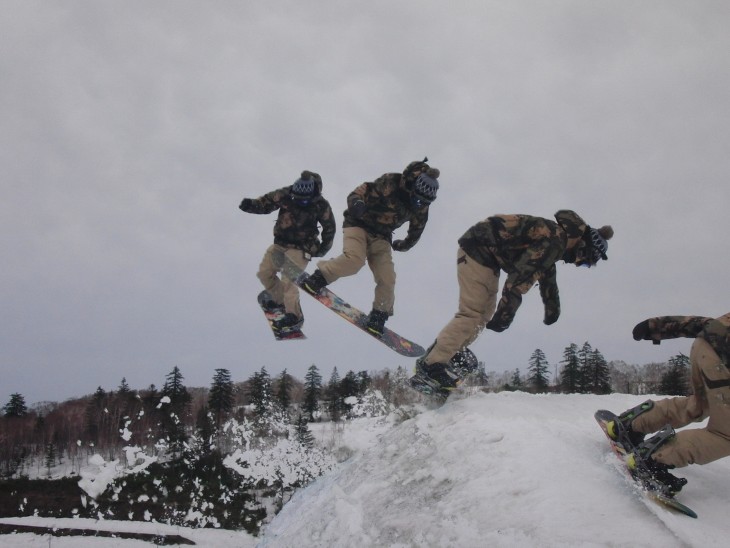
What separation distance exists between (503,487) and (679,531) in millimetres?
1057

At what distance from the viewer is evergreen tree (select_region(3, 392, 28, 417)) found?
207ft

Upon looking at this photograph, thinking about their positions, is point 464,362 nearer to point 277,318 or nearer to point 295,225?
point 295,225

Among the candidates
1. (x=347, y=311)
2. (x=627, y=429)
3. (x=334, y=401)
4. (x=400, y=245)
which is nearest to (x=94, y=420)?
(x=334, y=401)

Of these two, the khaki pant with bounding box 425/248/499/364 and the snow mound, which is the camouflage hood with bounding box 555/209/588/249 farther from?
the snow mound

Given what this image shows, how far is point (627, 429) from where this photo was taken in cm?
384

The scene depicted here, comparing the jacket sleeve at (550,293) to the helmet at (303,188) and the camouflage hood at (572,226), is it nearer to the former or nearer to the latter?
the camouflage hood at (572,226)

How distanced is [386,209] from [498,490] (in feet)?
15.4

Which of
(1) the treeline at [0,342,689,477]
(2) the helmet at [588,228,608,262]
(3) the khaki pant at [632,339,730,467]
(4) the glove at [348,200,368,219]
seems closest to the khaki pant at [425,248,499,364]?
(2) the helmet at [588,228,608,262]

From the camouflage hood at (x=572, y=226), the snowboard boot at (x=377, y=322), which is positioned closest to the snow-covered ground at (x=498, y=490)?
the camouflage hood at (x=572, y=226)

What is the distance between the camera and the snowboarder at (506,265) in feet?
16.8

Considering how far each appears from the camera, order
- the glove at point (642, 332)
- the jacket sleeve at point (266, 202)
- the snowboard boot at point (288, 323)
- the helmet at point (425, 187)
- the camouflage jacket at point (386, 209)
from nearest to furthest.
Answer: the glove at point (642, 332)
the helmet at point (425, 187)
the camouflage jacket at point (386, 209)
the jacket sleeve at point (266, 202)
the snowboard boot at point (288, 323)

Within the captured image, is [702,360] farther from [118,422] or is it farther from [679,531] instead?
[118,422]

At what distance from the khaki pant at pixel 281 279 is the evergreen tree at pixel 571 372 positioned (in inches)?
1256

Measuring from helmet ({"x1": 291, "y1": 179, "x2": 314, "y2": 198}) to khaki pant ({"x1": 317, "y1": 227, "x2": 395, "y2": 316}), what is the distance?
122cm
